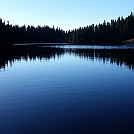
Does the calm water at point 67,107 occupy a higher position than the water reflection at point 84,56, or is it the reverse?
the water reflection at point 84,56

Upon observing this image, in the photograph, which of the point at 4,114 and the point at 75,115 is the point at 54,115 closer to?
the point at 75,115

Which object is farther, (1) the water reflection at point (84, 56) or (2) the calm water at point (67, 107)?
(1) the water reflection at point (84, 56)

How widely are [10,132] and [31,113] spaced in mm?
4947

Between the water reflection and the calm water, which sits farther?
the water reflection

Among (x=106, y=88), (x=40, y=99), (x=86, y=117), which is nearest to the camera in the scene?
(x=86, y=117)

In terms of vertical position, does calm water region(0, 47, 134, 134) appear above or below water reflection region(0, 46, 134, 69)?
below

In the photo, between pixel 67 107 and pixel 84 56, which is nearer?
pixel 67 107

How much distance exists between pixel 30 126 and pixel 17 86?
18599mm

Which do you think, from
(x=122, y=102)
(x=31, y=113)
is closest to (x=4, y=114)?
(x=31, y=113)

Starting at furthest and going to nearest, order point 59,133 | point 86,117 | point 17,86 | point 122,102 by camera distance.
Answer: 1. point 17,86
2. point 122,102
3. point 86,117
4. point 59,133

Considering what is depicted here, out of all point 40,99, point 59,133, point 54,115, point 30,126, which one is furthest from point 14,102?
point 59,133

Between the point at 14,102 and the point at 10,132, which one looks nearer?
the point at 10,132

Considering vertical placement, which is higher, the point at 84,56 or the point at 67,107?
the point at 84,56

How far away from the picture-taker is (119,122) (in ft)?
70.4
